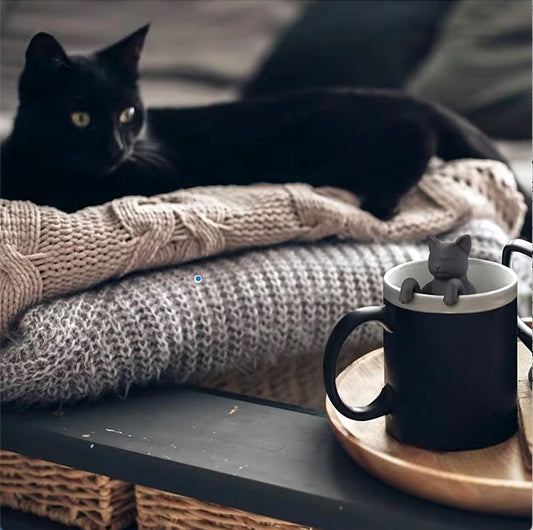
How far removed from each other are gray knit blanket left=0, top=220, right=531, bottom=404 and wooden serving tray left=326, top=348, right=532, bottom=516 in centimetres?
14

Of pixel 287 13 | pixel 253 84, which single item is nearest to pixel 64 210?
pixel 253 84

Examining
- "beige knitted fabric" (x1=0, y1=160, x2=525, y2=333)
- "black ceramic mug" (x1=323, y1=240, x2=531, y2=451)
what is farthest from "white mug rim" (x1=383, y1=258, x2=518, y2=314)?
"beige knitted fabric" (x1=0, y1=160, x2=525, y2=333)

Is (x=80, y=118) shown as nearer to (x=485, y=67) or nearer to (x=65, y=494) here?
(x=65, y=494)

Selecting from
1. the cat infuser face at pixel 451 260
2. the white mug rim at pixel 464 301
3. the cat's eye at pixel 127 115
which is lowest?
the white mug rim at pixel 464 301

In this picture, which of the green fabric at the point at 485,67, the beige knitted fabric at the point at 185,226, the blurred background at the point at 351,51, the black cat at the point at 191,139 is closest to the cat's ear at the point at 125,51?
the black cat at the point at 191,139

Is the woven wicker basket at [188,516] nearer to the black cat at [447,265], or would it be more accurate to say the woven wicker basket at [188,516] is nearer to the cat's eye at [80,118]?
the black cat at [447,265]

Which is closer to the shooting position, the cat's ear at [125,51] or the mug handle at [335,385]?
the mug handle at [335,385]

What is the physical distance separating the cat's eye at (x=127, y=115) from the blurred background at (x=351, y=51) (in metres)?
0.33

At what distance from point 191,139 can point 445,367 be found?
466mm

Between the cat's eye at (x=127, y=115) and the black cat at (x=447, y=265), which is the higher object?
the cat's eye at (x=127, y=115)

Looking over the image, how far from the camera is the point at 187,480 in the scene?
0.53 m

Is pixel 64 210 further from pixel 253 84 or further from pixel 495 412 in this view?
pixel 253 84

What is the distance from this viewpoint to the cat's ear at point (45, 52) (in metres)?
0.67

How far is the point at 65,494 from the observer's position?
620 mm
